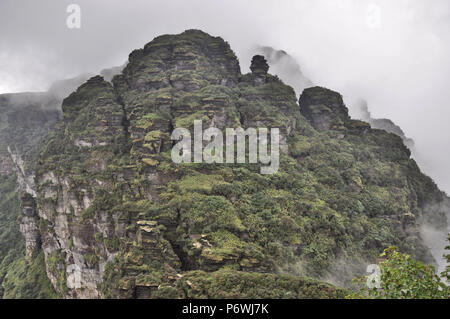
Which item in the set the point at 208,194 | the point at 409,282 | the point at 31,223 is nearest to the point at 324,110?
the point at 208,194

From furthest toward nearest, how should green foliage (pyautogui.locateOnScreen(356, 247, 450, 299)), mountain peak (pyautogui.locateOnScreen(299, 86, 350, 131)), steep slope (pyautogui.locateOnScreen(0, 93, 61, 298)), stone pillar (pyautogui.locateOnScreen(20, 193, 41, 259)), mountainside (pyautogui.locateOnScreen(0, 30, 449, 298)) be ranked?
mountain peak (pyautogui.locateOnScreen(299, 86, 350, 131)) → stone pillar (pyautogui.locateOnScreen(20, 193, 41, 259)) → steep slope (pyautogui.locateOnScreen(0, 93, 61, 298)) → mountainside (pyautogui.locateOnScreen(0, 30, 449, 298)) → green foliage (pyautogui.locateOnScreen(356, 247, 450, 299))

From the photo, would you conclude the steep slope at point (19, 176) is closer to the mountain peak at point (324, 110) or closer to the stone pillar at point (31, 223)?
the stone pillar at point (31, 223)

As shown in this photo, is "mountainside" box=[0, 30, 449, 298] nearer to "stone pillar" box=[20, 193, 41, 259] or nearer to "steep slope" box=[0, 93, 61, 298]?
"stone pillar" box=[20, 193, 41, 259]

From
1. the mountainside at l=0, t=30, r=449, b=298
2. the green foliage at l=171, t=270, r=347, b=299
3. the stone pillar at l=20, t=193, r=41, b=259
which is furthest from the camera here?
the stone pillar at l=20, t=193, r=41, b=259

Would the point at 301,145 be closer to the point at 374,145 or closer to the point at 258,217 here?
the point at 374,145

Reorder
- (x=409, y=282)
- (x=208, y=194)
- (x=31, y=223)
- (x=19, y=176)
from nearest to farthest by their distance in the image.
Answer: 1. (x=409, y=282)
2. (x=208, y=194)
3. (x=31, y=223)
4. (x=19, y=176)

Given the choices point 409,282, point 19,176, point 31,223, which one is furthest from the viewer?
point 19,176

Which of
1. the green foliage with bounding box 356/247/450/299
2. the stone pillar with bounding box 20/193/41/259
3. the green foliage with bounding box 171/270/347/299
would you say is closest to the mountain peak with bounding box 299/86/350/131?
the green foliage with bounding box 171/270/347/299

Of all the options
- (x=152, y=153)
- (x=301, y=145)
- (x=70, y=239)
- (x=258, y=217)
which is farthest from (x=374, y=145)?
(x=70, y=239)

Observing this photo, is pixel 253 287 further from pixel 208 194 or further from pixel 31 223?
pixel 31 223

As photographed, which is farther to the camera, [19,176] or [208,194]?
[19,176]

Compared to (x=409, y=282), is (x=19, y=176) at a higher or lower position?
higher
